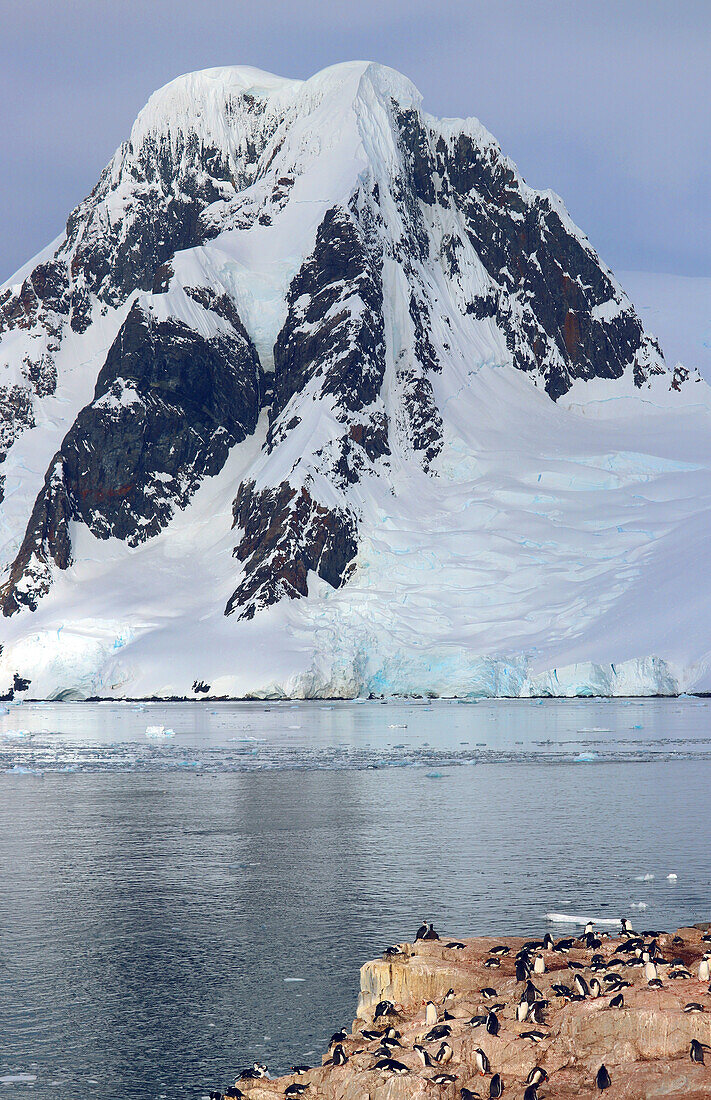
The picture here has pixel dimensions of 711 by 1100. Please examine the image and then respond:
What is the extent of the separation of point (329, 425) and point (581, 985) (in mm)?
129280

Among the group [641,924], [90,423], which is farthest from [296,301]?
[641,924]

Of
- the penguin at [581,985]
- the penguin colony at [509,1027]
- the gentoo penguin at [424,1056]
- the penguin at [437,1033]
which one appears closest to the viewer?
the penguin colony at [509,1027]

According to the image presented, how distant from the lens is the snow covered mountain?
115250mm

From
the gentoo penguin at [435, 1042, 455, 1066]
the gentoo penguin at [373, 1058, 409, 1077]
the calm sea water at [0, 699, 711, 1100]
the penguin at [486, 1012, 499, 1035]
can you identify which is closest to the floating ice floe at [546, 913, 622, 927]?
the calm sea water at [0, 699, 711, 1100]

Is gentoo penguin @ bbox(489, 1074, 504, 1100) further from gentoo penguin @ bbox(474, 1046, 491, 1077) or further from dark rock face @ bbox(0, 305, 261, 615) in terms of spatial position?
dark rock face @ bbox(0, 305, 261, 615)

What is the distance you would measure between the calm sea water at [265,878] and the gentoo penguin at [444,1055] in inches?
92.3

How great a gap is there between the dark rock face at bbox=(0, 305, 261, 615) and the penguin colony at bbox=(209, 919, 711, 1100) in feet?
453

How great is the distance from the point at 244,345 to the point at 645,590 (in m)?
73.4

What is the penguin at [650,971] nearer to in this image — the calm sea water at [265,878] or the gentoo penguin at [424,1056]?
the gentoo penguin at [424,1056]

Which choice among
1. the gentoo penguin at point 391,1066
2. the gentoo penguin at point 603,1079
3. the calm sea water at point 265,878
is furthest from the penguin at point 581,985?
the calm sea water at point 265,878

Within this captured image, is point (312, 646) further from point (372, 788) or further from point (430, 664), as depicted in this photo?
point (372, 788)

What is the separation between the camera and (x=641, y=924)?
16.9 m

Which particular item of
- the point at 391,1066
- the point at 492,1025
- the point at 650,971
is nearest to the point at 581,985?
the point at 650,971

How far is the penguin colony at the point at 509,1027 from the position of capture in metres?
9.84
